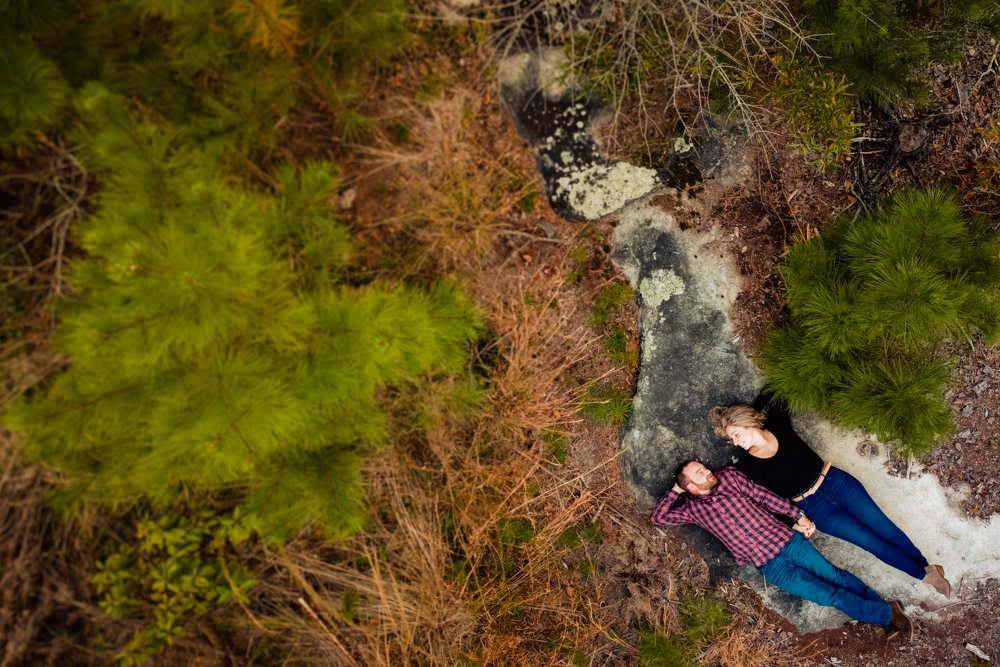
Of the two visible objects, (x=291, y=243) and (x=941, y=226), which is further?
(x=291, y=243)

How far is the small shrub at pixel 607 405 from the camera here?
9.54ft

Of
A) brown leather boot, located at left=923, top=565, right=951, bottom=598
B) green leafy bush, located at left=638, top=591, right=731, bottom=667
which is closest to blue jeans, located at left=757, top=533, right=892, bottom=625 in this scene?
brown leather boot, located at left=923, top=565, right=951, bottom=598

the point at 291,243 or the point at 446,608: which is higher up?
the point at 291,243

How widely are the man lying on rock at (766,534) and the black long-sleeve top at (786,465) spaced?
6 centimetres

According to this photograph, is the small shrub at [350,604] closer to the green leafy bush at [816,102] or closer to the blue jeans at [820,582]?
the blue jeans at [820,582]

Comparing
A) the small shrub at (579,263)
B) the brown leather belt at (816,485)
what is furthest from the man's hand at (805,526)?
the small shrub at (579,263)

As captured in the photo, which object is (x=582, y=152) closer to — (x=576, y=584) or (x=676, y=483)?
(x=676, y=483)

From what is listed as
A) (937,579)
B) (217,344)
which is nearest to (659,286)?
(937,579)

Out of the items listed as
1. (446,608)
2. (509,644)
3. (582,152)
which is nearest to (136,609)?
(446,608)

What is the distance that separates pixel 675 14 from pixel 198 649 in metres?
4.29

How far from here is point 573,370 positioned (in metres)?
2.94

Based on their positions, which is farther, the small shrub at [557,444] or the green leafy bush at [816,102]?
the small shrub at [557,444]

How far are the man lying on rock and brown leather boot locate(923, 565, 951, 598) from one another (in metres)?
0.24

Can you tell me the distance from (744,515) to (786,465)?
0.33 meters
